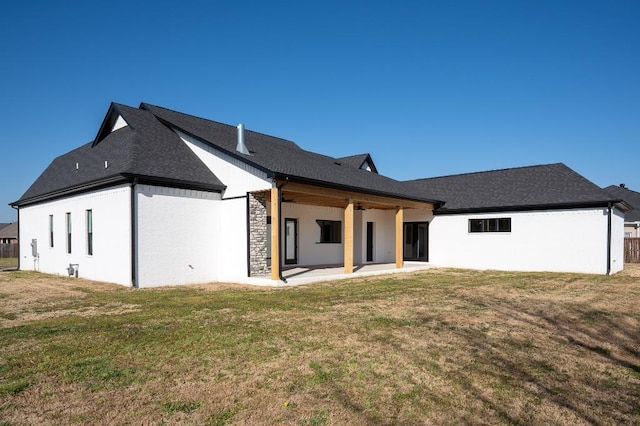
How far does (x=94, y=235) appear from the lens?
44.2ft

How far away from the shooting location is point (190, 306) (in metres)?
8.62

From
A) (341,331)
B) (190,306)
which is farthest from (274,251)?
(341,331)

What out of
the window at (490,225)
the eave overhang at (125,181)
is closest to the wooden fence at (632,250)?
the window at (490,225)

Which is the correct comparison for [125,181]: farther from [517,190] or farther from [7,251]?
[7,251]

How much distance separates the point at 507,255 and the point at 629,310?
33.3 feet

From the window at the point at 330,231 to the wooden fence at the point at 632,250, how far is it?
1809 cm

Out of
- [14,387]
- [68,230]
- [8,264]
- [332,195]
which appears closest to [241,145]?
[332,195]

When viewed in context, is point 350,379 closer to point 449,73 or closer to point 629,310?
point 629,310

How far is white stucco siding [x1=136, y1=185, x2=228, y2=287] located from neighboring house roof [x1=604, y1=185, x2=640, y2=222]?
98.4 ft

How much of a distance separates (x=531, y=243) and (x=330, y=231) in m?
9.38

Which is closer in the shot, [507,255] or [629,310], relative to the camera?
[629,310]

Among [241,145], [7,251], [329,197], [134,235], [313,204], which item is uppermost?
[241,145]

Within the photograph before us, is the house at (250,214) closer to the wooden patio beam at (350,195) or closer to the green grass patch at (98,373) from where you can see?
the wooden patio beam at (350,195)

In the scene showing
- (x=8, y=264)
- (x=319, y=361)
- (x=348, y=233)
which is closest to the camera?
(x=319, y=361)
